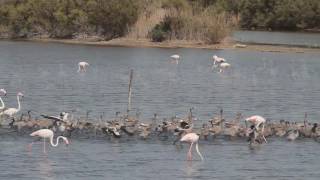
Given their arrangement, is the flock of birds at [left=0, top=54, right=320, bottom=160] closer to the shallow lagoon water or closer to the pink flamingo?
the shallow lagoon water

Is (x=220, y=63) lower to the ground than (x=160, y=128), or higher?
lower

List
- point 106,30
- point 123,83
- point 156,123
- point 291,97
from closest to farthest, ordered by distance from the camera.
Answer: point 156,123, point 291,97, point 123,83, point 106,30

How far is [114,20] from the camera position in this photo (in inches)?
2936

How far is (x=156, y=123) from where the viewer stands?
1018 inches

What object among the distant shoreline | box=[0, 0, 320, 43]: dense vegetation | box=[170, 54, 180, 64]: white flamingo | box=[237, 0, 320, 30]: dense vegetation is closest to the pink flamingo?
box=[170, 54, 180, 64]: white flamingo

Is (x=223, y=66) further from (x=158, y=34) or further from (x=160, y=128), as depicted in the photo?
(x=160, y=128)

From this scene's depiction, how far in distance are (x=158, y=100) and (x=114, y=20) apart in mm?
41611

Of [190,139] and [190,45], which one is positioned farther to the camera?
[190,45]

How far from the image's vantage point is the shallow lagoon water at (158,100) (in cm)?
2053

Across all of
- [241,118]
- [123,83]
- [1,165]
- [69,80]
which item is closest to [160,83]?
[123,83]

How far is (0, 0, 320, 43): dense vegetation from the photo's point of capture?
70.9 meters

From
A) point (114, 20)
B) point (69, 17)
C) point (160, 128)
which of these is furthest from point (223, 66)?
point (69, 17)

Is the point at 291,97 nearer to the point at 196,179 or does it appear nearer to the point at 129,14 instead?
the point at 196,179

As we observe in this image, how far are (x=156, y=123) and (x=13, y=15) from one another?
56906 millimetres
